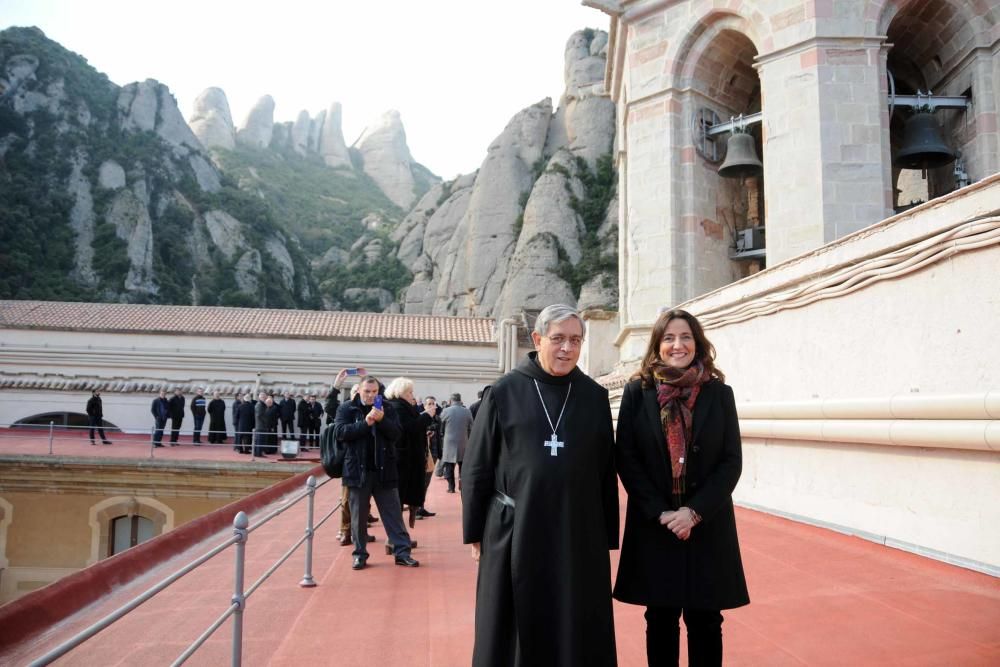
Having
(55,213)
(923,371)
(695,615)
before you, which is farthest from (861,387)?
(55,213)

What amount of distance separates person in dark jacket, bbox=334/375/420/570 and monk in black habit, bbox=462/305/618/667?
350 centimetres

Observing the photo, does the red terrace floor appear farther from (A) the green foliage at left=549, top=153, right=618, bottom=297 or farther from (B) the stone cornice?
(A) the green foliage at left=549, top=153, right=618, bottom=297

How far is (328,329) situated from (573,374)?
26.0 m

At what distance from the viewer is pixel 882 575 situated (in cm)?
472

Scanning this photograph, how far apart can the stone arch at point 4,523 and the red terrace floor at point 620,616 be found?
13.3m

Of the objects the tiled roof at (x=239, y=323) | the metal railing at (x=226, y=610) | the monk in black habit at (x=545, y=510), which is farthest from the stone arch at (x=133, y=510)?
the monk in black habit at (x=545, y=510)

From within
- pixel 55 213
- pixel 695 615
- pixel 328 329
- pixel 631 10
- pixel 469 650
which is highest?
Answer: pixel 55 213

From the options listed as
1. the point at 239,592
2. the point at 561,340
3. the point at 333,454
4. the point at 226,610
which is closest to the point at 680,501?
the point at 561,340

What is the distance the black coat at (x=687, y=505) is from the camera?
2809mm

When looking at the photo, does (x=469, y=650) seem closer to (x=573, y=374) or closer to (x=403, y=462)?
(x=573, y=374)

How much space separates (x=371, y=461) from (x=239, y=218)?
5999 centimetres

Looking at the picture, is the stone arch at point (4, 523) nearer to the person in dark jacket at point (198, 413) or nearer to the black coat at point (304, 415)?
the person in dark jacket at point (198, 413)

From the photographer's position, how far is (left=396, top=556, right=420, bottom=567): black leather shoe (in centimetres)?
633

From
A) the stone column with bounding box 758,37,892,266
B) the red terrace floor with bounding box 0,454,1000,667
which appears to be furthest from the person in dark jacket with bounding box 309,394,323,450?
the red terrace floor with bounding box 0,454,1000,667
